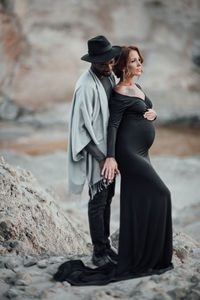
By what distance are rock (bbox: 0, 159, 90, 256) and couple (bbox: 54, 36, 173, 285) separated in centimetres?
47

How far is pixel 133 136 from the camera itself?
2830mm

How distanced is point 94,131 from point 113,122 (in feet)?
0.43

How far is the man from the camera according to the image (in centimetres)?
278

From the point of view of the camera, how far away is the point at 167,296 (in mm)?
2455

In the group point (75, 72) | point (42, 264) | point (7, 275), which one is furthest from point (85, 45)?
point (7, 275)

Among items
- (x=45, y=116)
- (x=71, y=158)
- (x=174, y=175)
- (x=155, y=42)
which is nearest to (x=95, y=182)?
(x=71, y=158)

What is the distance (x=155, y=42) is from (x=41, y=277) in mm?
11979

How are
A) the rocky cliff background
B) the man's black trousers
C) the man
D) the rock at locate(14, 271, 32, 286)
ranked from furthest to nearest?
the rocky cliff background
the man's black trousers
the man
the rock at locate(14, 271, 32, 286)

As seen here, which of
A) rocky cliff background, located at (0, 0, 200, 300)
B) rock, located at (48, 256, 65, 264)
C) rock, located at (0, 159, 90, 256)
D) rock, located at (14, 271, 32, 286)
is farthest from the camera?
rocky cliff background, located at (0, 0, 200, 300)

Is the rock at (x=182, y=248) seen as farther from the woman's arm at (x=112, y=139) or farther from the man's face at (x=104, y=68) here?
the man's face at (x=104, y=68)

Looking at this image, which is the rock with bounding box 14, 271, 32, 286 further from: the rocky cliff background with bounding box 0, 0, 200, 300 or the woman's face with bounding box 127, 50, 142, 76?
the rocky cliff background with bounding box 0, 0, 200, 300

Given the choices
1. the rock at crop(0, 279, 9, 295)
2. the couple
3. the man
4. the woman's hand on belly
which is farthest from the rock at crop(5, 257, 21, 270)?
the woman's hand on belly

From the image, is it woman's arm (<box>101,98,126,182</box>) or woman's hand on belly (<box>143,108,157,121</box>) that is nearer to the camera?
woman's arm (<box>101,98,126,182</box>)

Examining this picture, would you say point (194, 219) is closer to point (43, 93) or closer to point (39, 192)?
point (39, 192)
